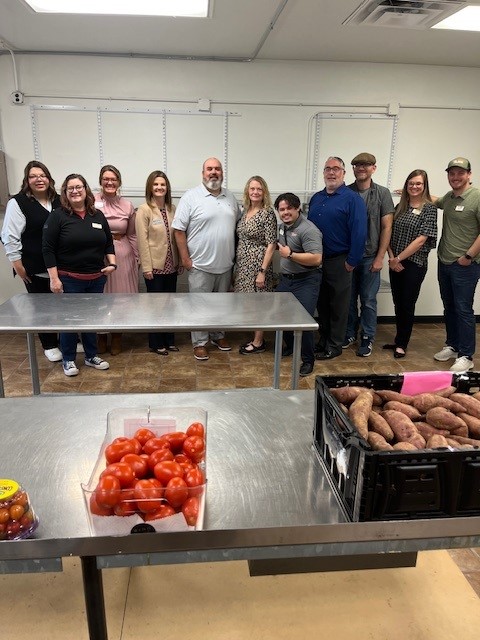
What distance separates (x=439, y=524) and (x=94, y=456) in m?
0.85

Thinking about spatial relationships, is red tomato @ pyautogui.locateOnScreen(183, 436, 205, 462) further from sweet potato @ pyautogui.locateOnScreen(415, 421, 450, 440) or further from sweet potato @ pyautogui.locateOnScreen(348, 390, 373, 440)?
sweet potato @ pyautogui.locateOnScreen(415, 421, 450, 440)

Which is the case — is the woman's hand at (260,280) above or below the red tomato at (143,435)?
below

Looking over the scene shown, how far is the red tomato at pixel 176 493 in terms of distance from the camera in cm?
91

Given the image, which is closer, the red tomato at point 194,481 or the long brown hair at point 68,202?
the red tomato at point 194,481

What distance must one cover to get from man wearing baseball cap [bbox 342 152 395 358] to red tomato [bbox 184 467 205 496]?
3.34m

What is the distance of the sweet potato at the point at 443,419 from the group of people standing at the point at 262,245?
234cm

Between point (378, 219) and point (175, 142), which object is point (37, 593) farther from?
point (175, 142)

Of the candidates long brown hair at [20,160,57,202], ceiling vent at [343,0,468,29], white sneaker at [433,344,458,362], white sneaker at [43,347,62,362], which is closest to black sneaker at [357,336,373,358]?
white sneaker at [433,344,458,362]

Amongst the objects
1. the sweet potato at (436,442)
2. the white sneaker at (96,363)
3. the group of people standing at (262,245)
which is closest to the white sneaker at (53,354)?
the group of people standing at (262,245)

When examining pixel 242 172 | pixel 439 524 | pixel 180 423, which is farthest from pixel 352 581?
pixel 242 172

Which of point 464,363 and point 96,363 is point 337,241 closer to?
point 464,363

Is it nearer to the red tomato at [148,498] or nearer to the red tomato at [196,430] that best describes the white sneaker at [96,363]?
the red tomato at [196,430]

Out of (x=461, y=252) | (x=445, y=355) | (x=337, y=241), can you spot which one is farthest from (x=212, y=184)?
(x=445, y=355)

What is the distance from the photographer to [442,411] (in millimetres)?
1111
